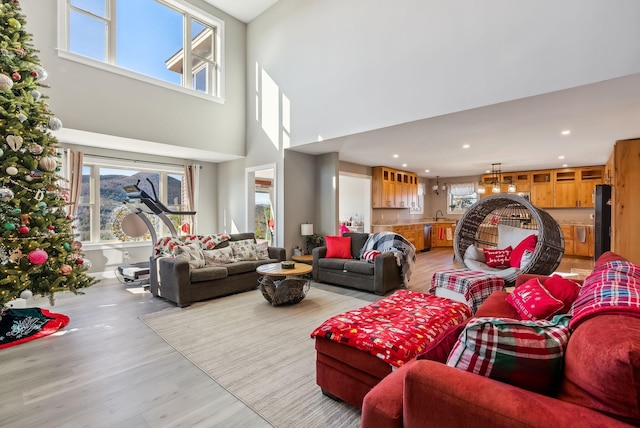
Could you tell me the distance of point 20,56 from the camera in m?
3.19

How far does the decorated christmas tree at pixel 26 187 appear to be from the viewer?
2.98 meters

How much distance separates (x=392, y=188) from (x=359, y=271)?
423 cm

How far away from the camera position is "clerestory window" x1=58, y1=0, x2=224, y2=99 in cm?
476

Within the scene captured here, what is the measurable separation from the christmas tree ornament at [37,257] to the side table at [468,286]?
13.6 ft

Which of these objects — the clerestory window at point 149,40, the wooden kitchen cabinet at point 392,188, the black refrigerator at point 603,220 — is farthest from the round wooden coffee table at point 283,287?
the black refrigerator at point 603,220

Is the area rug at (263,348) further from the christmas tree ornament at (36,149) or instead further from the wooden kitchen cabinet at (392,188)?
the wooden kitchen cabinet at (392,188)

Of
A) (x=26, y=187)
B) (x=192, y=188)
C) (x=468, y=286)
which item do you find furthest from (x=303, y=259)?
(x=26, y=187)

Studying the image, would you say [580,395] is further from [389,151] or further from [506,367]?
[389,151]

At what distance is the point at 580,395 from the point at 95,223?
23.1 ft

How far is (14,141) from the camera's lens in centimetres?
301

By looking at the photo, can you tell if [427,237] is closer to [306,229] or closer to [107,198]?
[306,229]

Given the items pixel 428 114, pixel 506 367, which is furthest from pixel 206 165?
pixel 506 367

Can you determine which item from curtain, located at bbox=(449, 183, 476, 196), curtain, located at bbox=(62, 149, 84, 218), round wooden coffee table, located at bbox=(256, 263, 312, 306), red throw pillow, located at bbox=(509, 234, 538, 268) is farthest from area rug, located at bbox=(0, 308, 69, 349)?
curtain, located at bbox=(449, 183, 476, 196)

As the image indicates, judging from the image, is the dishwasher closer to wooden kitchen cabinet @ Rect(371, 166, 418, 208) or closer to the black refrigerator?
wooden kitchen cabinet @ Rect(371, 166, 418, 208)
